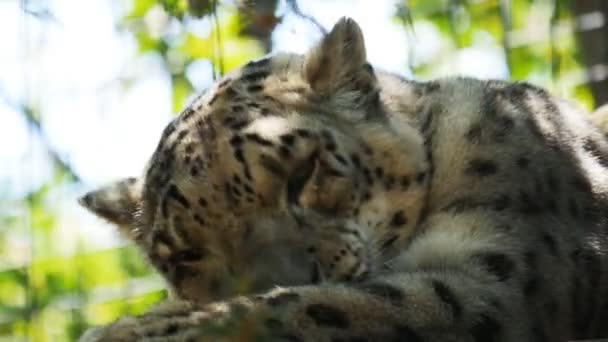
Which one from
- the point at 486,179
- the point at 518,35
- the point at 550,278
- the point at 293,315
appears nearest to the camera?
the point at 293,315

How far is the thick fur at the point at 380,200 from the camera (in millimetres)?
2482

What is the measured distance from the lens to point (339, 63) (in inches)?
118

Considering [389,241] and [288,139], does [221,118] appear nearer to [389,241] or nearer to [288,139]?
[288,139]

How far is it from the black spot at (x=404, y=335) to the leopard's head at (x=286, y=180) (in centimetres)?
40

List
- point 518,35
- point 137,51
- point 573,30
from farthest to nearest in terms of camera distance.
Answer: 1. point 518,35
2. point 573,30
3. point 137,51

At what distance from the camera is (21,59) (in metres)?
2.70

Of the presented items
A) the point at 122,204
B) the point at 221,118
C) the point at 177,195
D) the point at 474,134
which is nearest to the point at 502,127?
the point at 474,134

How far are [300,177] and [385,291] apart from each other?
1.76 feet

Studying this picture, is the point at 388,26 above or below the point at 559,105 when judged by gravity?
above

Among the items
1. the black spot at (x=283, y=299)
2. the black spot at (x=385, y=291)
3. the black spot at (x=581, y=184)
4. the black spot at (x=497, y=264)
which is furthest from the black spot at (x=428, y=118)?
the black spot at (x=283, y=299)

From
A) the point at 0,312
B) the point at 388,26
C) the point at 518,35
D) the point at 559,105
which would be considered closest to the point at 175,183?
the point at 0,312

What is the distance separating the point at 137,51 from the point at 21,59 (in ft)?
2.71

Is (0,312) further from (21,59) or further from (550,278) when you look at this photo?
(550,278)

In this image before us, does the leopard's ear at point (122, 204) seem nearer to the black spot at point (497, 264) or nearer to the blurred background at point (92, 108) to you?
the blurred background at point (92, 108)
